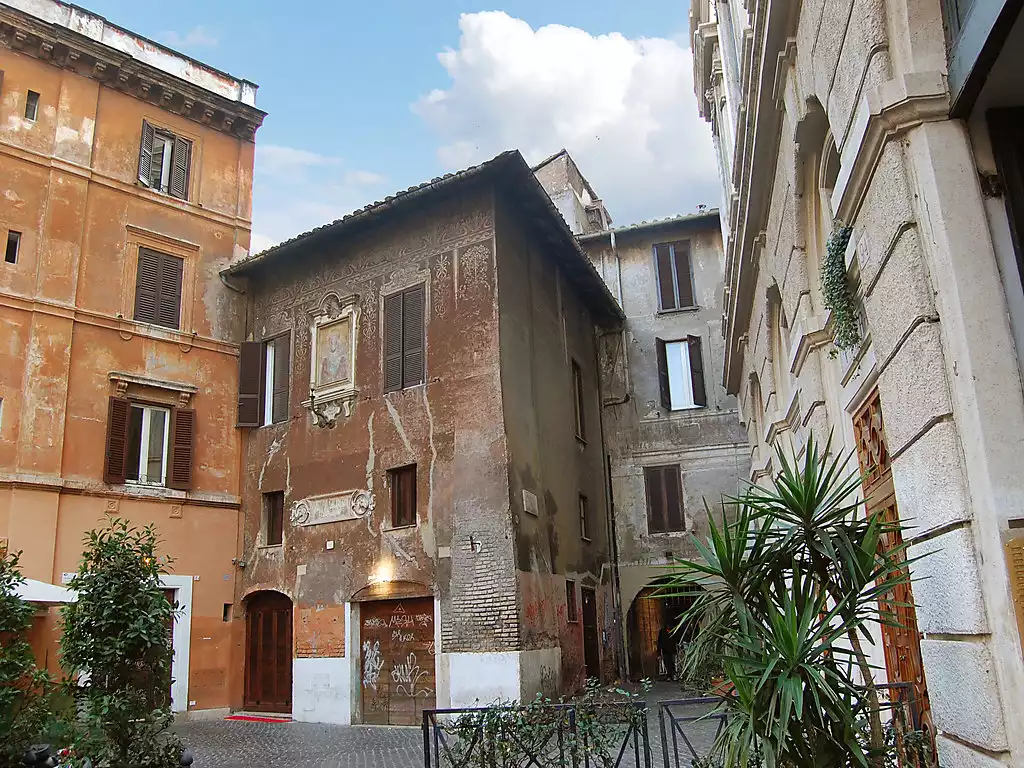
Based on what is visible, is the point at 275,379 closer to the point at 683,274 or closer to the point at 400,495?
the point at 400,495

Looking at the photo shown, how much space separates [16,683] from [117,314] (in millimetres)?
10850

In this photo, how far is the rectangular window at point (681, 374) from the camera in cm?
2155

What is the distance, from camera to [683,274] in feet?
72.9

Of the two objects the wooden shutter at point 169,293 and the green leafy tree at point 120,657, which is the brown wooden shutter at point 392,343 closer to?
the wooden shutter at point 169,293

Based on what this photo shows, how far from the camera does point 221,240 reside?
763 inches

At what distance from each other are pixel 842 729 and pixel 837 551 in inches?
33.2

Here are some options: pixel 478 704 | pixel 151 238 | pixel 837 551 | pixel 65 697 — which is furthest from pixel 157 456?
pixel 837 551

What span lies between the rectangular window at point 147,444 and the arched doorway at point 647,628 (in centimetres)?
1112

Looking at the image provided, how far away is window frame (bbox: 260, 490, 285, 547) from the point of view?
694 inches

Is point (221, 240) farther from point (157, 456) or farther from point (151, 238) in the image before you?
point (157, 456)

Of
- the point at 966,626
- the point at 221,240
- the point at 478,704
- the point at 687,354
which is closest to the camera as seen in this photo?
the point at 966,626

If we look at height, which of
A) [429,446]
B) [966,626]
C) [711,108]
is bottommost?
[966,626]

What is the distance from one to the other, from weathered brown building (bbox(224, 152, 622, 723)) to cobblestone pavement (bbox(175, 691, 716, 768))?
2.98 feet

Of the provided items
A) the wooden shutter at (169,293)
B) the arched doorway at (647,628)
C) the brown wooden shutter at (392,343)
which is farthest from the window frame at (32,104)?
the arched doorway at (647,628)
